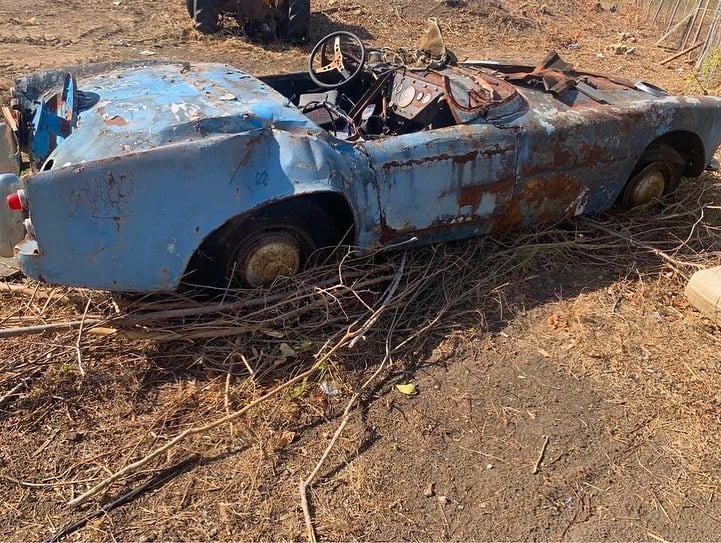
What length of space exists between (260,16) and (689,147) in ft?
22.0

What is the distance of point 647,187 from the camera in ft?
16.1

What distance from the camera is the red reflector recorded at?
293 cm

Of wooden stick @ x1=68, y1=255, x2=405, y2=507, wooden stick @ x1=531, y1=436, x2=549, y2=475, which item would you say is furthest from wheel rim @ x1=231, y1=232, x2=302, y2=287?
wooden stick @ x1=531, y1=436, x2=549, y2=475

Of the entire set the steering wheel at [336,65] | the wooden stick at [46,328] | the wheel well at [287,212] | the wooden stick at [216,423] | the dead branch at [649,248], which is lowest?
the dead branch at [649,248]

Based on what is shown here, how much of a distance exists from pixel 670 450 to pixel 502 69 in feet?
10.6

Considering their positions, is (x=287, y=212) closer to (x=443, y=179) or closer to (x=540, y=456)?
(x=443, y=179)

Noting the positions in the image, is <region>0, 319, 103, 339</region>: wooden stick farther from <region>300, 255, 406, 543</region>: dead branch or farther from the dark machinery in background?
the dark machinery in background

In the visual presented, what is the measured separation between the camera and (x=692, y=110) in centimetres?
473

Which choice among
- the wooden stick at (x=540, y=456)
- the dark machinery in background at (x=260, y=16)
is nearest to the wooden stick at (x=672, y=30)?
the dark machinery in background at (x=260, y=16)

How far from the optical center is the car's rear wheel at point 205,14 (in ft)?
31.1

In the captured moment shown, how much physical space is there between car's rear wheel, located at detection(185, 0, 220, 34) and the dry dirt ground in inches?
278

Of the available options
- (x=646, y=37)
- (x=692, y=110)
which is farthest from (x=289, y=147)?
(x=646, y=37)

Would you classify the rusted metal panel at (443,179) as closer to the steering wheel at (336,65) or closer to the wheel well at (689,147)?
the steering wheel at (336,65)

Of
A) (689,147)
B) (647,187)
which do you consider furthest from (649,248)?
(689,147)
